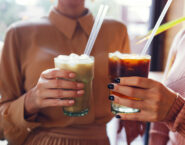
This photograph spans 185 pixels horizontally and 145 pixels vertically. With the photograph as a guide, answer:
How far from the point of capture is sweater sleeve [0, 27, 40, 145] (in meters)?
1.16

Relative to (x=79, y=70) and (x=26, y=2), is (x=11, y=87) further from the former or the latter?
(x=26, y=2)

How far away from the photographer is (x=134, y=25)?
9.49ft

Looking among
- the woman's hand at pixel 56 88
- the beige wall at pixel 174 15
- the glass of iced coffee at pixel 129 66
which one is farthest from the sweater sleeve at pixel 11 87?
the beige wall at pixel 174 15

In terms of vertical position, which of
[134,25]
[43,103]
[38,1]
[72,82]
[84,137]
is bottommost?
[84,137]

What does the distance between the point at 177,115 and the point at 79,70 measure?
46cm

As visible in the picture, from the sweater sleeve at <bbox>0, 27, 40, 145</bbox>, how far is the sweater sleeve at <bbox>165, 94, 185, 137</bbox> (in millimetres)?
655

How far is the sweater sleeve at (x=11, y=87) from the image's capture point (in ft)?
3.82

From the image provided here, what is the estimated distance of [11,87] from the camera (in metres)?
1.21

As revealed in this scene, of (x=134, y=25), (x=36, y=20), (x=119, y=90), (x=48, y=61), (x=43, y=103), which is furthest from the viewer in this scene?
(x=134, y=25)

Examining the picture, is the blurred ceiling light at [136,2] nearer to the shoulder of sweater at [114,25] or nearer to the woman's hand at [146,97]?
the shoulder of sweater at [114,25]

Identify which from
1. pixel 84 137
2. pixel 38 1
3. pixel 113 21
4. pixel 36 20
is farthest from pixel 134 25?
pixel 84 137

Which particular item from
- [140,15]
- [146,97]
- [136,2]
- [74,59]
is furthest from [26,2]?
[146,97]

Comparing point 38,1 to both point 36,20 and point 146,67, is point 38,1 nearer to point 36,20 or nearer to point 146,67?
point 36,20

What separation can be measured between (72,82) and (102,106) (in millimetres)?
384
